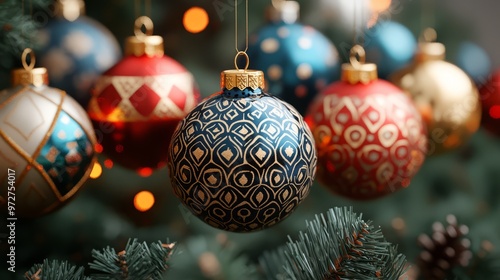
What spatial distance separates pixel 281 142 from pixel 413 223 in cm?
115

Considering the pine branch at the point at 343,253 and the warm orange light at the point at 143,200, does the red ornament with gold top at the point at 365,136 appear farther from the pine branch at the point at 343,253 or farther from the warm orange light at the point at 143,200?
the warm orange light at the point at 143,200

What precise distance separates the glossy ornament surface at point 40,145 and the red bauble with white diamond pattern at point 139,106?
0.07 meters

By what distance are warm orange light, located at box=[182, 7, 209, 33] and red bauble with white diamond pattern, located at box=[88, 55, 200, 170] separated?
512 mm

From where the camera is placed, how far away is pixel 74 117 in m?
1.12

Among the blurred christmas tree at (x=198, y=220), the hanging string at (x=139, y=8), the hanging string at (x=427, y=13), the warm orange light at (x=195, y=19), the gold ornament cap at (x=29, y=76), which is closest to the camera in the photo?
the gold ornament cap at (x=29, y=76)

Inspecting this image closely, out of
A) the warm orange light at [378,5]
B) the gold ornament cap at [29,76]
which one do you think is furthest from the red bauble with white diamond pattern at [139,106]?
the warm orange light at [378,5]

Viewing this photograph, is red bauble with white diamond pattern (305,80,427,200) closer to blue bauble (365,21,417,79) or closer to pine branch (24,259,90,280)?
blue bauble (365,21,417,79)

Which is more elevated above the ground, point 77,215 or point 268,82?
point 268,82

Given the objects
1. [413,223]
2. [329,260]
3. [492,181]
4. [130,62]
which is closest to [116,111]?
[130,62]

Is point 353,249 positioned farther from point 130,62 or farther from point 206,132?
point 130,62

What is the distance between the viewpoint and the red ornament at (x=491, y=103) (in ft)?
5.09

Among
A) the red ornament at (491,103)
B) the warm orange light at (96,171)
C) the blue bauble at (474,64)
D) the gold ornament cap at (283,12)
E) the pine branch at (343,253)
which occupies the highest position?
the gold ornament cap at (283,12)

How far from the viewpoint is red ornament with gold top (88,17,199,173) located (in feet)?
3.91

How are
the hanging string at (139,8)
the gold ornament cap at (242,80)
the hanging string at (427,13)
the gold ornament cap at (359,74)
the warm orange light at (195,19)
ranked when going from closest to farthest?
the gold ornament cap at (242,80), the gold ornament cap at (359,74), the hanging string at (139,8), the warm orange light at (195,19), the hanging string at (427,13)
